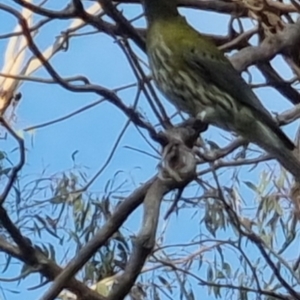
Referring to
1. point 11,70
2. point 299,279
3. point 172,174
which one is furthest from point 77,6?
point 11,70

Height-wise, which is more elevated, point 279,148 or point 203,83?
point 203,83

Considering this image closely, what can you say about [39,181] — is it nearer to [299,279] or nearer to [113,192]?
[113,192]

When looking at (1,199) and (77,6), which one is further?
(77,6)

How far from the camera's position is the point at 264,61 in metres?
2.08

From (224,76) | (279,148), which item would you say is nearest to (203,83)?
(224,76)

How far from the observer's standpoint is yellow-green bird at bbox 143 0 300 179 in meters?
2.03

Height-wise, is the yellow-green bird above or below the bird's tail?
above

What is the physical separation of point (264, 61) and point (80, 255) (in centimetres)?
70

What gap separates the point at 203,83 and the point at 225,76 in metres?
0.07

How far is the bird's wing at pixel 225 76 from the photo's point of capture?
2029mm

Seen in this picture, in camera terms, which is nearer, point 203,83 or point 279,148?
point 279,148

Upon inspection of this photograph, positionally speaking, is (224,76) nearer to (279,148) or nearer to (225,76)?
(225,76)

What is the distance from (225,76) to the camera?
2.05 meters

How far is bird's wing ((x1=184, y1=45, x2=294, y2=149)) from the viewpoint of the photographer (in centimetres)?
203
